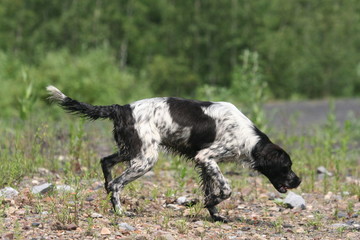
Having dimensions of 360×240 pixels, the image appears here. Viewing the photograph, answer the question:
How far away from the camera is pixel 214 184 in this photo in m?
5.87

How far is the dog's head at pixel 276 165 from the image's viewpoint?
5.98m

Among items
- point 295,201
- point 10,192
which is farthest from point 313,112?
point 10,192

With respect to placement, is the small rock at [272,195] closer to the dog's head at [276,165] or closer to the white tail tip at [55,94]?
the dog's head at [276,165]

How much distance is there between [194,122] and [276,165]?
997 millimetres

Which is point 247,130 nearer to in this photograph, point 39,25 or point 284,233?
point 284,233

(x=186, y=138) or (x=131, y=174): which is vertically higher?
(x=186, y=138)

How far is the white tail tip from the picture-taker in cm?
571

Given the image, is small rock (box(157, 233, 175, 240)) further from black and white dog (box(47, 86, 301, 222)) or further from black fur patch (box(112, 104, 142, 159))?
black fur patch (box(112, 104, 142, 159))

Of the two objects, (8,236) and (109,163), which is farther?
(109,163)

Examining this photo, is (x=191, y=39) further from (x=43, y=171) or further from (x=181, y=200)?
(x=181, y=200)

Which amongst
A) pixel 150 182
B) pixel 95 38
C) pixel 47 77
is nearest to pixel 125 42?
pixel 95 38

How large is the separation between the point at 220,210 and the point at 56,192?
177cm

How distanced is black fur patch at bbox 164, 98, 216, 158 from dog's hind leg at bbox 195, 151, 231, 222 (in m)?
0.13

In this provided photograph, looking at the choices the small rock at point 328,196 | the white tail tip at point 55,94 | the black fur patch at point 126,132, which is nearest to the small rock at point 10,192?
the white tail tip at point 55,94
